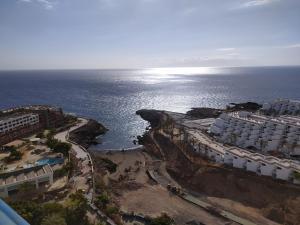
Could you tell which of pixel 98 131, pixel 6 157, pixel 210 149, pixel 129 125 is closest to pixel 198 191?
pixel 210 149

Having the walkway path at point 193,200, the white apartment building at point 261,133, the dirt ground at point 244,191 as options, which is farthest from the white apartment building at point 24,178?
the white apartment building at point 261,133

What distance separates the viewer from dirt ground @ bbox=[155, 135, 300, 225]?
126ft

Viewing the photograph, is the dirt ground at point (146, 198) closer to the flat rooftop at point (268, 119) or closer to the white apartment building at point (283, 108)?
the flat rooftop at point (268, 119)

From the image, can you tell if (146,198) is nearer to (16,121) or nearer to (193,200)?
(193,200)

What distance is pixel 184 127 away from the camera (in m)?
73.9

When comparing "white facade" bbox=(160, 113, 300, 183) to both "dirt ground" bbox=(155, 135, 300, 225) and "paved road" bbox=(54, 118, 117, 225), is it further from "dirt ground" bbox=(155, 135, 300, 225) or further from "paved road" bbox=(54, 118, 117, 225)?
"paved road" bbox=(54, 118, 117, 225)

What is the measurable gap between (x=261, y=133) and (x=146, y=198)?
34323 millimetres

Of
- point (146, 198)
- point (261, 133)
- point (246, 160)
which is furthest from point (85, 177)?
point (261, 133)

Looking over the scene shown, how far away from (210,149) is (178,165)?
22.8 feet


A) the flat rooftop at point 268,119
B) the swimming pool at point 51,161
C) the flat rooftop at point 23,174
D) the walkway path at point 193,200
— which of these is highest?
the flat rooftop at point 268,119

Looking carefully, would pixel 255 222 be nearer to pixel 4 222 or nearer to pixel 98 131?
pixel 4 222

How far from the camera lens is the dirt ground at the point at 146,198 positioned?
124ft

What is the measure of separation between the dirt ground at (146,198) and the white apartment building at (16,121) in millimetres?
29880

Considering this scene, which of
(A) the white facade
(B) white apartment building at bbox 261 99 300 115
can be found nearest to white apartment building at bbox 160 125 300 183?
(A) the white facade
